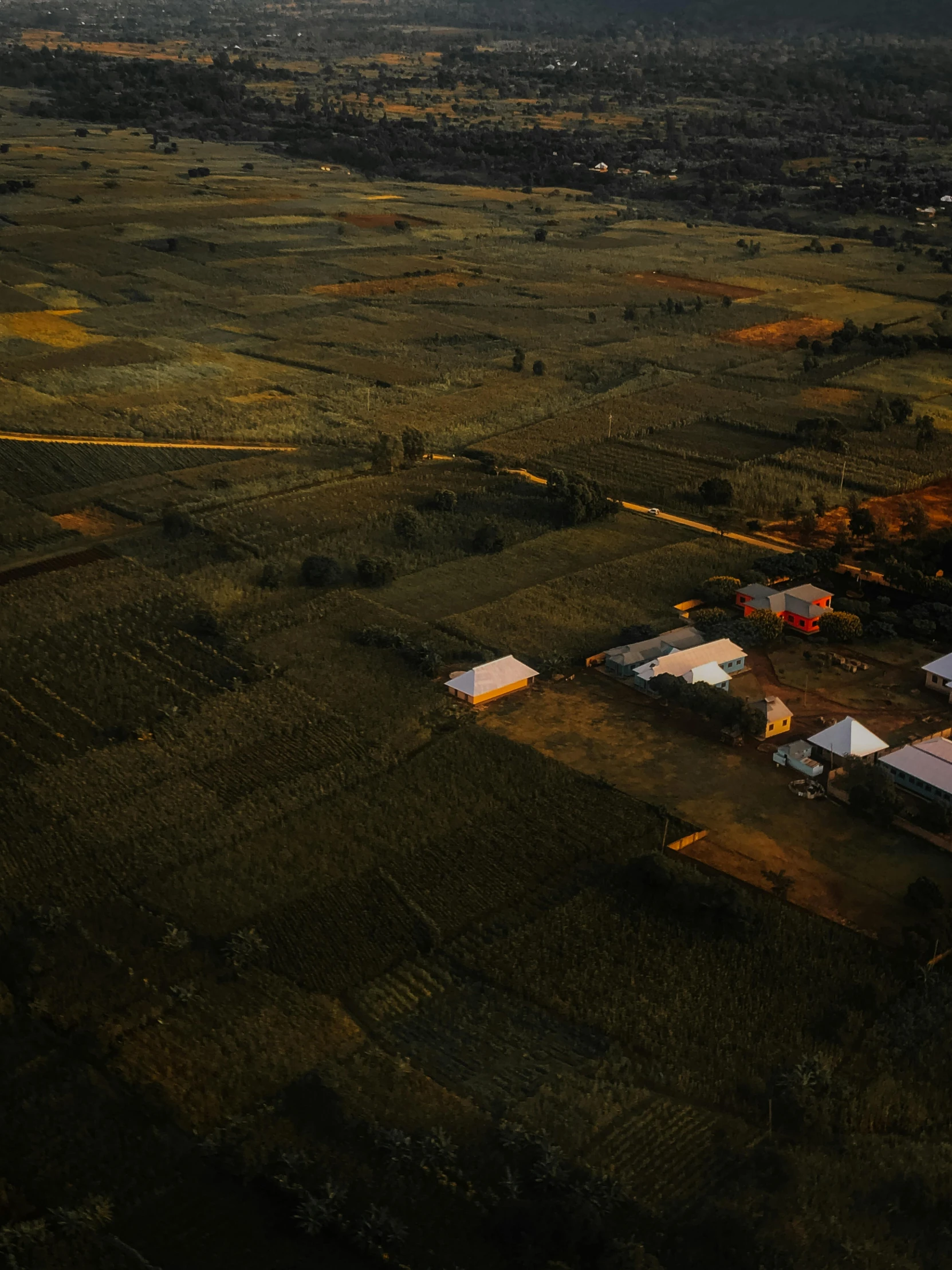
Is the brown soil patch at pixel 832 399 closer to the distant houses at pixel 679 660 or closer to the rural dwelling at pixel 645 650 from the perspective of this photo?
the rural dwelling at pixel 645 650

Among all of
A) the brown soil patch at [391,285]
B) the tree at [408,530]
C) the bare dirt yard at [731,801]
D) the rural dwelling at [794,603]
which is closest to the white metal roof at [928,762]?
the bare dirt yard at [731,801]

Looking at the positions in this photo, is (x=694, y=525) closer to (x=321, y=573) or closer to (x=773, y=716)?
(x=321, y=573)

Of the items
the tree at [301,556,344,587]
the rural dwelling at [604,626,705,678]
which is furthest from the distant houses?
the tree at [301,556,344,587]

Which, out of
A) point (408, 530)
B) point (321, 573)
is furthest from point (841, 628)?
point (321, 573)

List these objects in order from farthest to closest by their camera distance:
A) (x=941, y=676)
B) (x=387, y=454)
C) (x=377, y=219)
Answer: (x=377, y=219) < (x=387, y=454) < (x=941, y=676)

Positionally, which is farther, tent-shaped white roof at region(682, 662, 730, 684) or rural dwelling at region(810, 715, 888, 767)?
tent-shaped white roof at region(682, 662, 730, 684)

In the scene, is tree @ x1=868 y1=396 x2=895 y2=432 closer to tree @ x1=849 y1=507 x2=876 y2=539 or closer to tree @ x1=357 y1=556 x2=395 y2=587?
tree @ x1=849 y1=507 x2=876 y2=539

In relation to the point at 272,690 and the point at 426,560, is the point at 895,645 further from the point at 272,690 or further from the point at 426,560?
the point at 272,690
